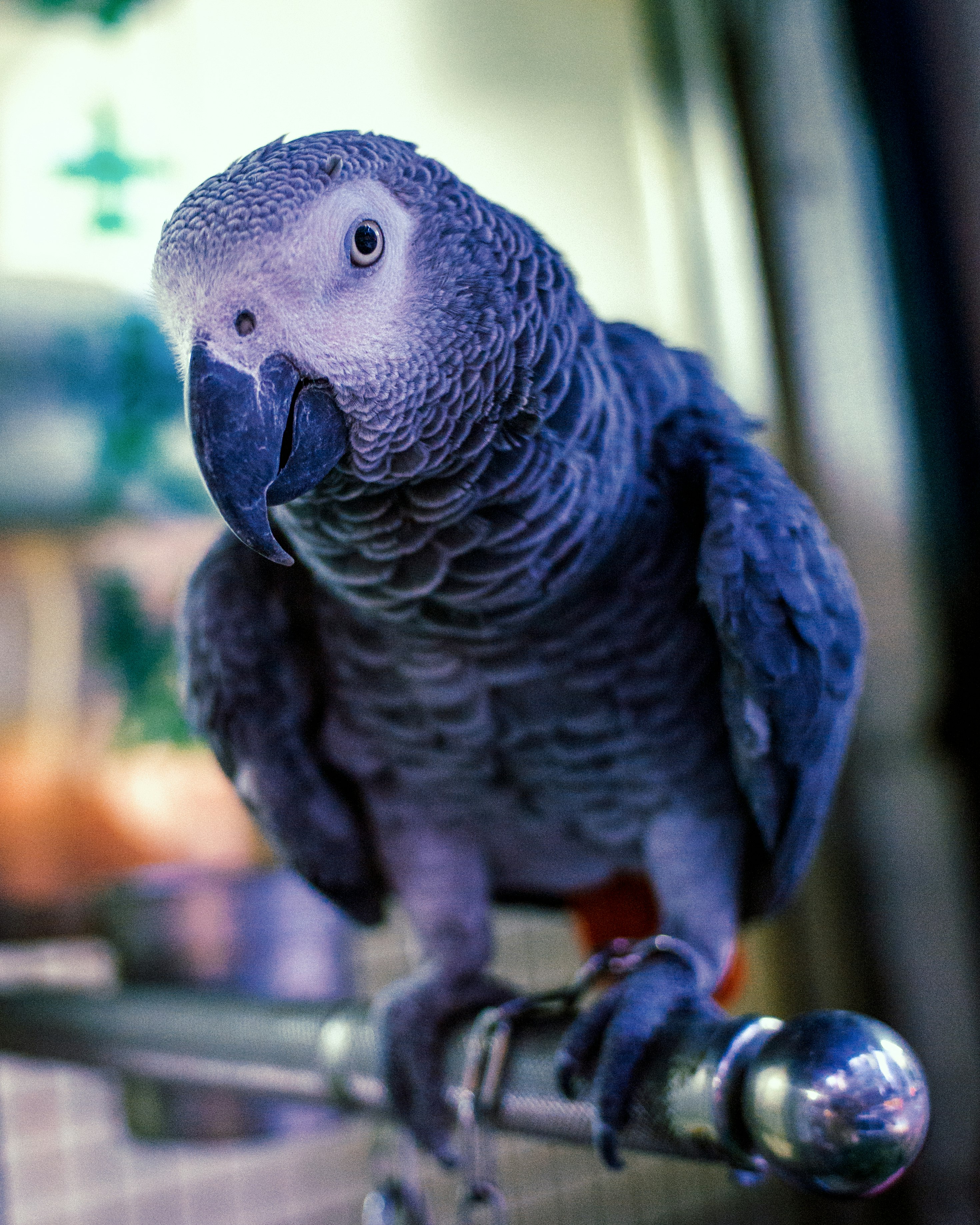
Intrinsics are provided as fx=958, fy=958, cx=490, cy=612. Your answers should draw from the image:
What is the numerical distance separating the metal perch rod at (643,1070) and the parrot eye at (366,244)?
1.39 ft

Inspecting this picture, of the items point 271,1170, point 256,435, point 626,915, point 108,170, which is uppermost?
point 108,170

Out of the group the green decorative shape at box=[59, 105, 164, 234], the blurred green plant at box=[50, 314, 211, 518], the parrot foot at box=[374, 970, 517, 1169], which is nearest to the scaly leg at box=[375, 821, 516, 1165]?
the parrot foot at box=[374, 970, 517, 1169]

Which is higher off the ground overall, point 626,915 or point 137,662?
point 137,662

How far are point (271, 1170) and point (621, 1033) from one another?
1.38 metres

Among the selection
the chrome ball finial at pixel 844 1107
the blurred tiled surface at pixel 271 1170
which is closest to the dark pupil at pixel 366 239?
the chrome ball finial at pixel 844 1107

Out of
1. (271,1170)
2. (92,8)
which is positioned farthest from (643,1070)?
(92,8)

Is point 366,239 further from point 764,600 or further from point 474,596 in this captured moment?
point 764,600

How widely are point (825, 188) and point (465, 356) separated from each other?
1191 mm

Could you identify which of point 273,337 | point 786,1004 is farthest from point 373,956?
point 273,337

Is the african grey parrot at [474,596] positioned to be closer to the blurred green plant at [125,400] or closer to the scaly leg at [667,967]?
the scaly leg at [667,967]

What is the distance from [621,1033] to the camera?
0.62 metres

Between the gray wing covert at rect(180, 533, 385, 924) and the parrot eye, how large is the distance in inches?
13.0

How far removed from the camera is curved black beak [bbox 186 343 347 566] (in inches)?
18.0

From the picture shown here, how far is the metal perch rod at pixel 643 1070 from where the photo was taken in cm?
40
